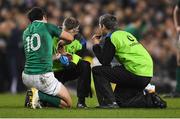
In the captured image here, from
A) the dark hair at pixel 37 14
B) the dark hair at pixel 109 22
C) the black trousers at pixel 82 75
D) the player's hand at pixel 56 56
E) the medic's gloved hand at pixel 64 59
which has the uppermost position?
the dark hair at pixel 37 14

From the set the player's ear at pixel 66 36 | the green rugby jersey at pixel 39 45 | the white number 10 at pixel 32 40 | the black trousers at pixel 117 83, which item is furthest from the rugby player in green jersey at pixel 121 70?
the white number 10 at pixel 32 40

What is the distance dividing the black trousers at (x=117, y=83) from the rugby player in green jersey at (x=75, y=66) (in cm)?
41

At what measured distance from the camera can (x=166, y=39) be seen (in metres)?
Answer: 24.7

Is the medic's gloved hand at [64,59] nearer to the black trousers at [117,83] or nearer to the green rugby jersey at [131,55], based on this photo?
the black trousers at [117,83]

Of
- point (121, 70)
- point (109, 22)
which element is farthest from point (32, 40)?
point (121, 70)

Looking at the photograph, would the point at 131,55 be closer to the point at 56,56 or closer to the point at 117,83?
the point at 117,83

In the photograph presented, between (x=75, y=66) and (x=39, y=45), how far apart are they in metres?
0.96

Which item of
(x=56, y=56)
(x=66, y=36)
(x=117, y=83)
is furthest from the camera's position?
(x=56, y=56)

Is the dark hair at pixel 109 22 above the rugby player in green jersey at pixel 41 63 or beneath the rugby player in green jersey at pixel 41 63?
above

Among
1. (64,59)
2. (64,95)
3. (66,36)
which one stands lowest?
(64,95)

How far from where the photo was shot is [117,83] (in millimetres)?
13211

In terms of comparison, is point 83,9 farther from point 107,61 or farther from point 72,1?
point 107,61

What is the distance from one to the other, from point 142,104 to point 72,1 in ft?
42.8

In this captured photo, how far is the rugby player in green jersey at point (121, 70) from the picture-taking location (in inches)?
509
